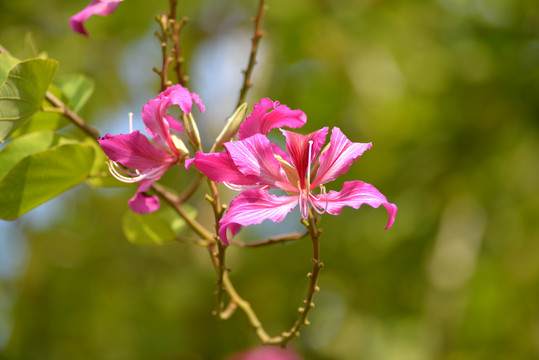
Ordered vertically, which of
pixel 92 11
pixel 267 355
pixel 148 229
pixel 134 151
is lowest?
pixel 267 355

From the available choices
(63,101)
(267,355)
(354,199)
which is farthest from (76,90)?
(267,355)

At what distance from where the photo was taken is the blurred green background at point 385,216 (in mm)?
3039

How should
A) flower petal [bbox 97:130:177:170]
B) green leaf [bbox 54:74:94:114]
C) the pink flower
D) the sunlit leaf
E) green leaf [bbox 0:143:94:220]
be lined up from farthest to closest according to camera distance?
the pink flower
green leaf [bbox 54:74:94:114]
the sunlit leaf
green leaf [bbox 0:143:94:220]
flower petal [bbox 97:130:177:170]

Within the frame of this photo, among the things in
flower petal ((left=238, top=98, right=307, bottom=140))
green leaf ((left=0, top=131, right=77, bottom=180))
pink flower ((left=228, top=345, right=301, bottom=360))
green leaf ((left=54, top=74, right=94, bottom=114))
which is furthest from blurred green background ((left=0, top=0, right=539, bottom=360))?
flower petal ((left=238, top=98, right=307, bottom=140))

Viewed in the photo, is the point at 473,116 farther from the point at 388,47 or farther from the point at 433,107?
the point at 388,47

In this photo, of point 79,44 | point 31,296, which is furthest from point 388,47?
point 31,296

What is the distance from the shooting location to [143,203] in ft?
3.13

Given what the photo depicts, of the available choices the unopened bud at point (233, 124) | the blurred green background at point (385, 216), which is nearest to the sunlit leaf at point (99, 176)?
the unopened bud at point (233, 124)

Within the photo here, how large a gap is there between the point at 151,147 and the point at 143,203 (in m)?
0.11

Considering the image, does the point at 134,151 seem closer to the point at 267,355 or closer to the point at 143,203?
the point at 143,203

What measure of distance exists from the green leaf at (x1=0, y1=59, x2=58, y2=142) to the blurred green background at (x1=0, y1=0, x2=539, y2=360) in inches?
85.2

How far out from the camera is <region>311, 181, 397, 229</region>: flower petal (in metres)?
0.76

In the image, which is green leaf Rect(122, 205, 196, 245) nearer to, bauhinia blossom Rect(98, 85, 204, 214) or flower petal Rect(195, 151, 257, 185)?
bauhinia blossom Rect(98, 85, 204, 214)

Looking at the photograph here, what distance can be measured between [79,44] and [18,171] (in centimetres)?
254
